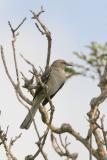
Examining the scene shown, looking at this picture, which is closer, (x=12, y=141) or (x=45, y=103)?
(x=12, y=141)

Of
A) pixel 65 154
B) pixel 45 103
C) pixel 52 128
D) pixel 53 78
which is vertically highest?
pixel 53 78

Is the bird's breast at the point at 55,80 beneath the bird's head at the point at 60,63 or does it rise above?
beneath

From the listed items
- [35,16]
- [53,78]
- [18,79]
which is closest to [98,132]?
[18,79]

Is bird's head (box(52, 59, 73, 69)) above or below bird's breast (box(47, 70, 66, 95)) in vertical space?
above

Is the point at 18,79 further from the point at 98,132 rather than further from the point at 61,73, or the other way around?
the point at 61,73

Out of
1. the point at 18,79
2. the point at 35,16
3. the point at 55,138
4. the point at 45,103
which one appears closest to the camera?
the point at 18,79

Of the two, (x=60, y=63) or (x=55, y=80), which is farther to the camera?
(x=60, y=63)

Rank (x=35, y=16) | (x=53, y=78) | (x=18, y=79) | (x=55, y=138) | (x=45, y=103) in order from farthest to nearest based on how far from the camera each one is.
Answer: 1. (x=53, y=78)
2. (x=45, y=103)
3. (x=35, y=16)
4. (x=55, y=138)
5. (x=18, y=79)

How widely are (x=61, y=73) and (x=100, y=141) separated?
11.7ft

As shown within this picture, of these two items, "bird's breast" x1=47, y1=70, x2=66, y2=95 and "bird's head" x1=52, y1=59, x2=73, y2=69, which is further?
"bird's head" x1=52, y1=59, x2=73, y2=69

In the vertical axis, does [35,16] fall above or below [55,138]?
above

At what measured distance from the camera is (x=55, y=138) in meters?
6.62

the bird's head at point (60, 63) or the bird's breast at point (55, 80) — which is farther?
the bird's head at point (60, 63)

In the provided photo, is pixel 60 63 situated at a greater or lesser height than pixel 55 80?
greater
